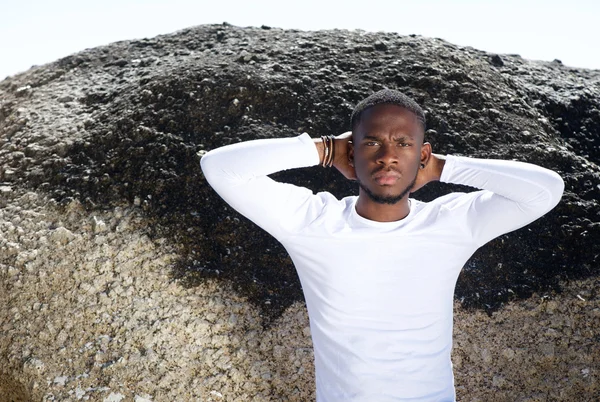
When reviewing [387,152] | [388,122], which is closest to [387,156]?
[387,152]

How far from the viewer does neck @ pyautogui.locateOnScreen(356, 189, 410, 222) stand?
2121mm

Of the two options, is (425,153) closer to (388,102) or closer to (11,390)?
(388,102)

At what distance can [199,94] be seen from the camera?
4.13 metres

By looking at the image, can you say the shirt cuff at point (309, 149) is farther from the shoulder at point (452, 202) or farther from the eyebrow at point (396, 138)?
the shoulder at point (452, 202)

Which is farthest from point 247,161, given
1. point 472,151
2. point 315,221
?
point 472,151

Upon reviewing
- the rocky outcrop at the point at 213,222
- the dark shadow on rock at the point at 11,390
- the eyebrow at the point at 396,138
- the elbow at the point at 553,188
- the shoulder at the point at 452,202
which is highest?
the eyebrow at the point at 396,138

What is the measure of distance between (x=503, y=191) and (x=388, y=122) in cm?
45

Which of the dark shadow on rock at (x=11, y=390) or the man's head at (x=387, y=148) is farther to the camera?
the dark shadow on rock at (x=11, y=390)

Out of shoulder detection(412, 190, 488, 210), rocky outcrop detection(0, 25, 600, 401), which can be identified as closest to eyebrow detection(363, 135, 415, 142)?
shoulder detection(412, 190, 488, 210)

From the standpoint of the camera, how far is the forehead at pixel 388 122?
206 cm

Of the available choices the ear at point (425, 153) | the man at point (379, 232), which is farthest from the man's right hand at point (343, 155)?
the ear at point (425, 153)

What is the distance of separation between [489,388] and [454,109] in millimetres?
1856

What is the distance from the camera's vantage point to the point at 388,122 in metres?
2.06

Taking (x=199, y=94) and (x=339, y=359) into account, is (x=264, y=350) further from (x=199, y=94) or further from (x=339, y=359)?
(x=199, y=94)
